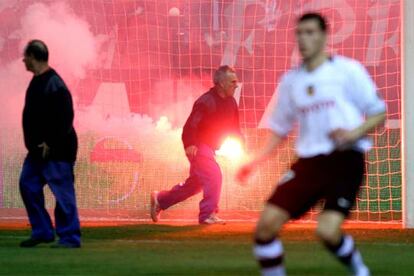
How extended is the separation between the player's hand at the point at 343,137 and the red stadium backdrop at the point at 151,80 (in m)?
9.25

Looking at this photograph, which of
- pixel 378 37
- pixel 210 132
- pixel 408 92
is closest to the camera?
pixel 408 92

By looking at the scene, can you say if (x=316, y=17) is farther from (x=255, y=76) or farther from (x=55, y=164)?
(x=255, y=76)

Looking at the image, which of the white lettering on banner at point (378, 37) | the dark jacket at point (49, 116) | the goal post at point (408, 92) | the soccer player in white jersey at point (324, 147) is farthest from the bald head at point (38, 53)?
the white lettering on banner at point (378, 37)

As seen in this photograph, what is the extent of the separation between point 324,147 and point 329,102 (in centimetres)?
27

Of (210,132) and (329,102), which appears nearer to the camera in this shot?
(329,102)

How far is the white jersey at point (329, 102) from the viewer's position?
7621mm

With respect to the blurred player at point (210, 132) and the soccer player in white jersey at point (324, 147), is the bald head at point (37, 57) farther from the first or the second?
the soccer player in white jersey at point (324, 147)

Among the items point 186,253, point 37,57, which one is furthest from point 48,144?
point 186,253

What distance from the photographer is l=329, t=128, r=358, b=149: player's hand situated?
7395 mm

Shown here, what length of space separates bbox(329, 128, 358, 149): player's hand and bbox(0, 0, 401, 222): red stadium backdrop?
9250 millimetres

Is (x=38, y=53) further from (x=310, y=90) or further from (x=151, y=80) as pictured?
(x=151, y=80)

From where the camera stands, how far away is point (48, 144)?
11172 mm

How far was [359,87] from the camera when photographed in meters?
7.67

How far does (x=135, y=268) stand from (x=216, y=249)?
1.93 meters
